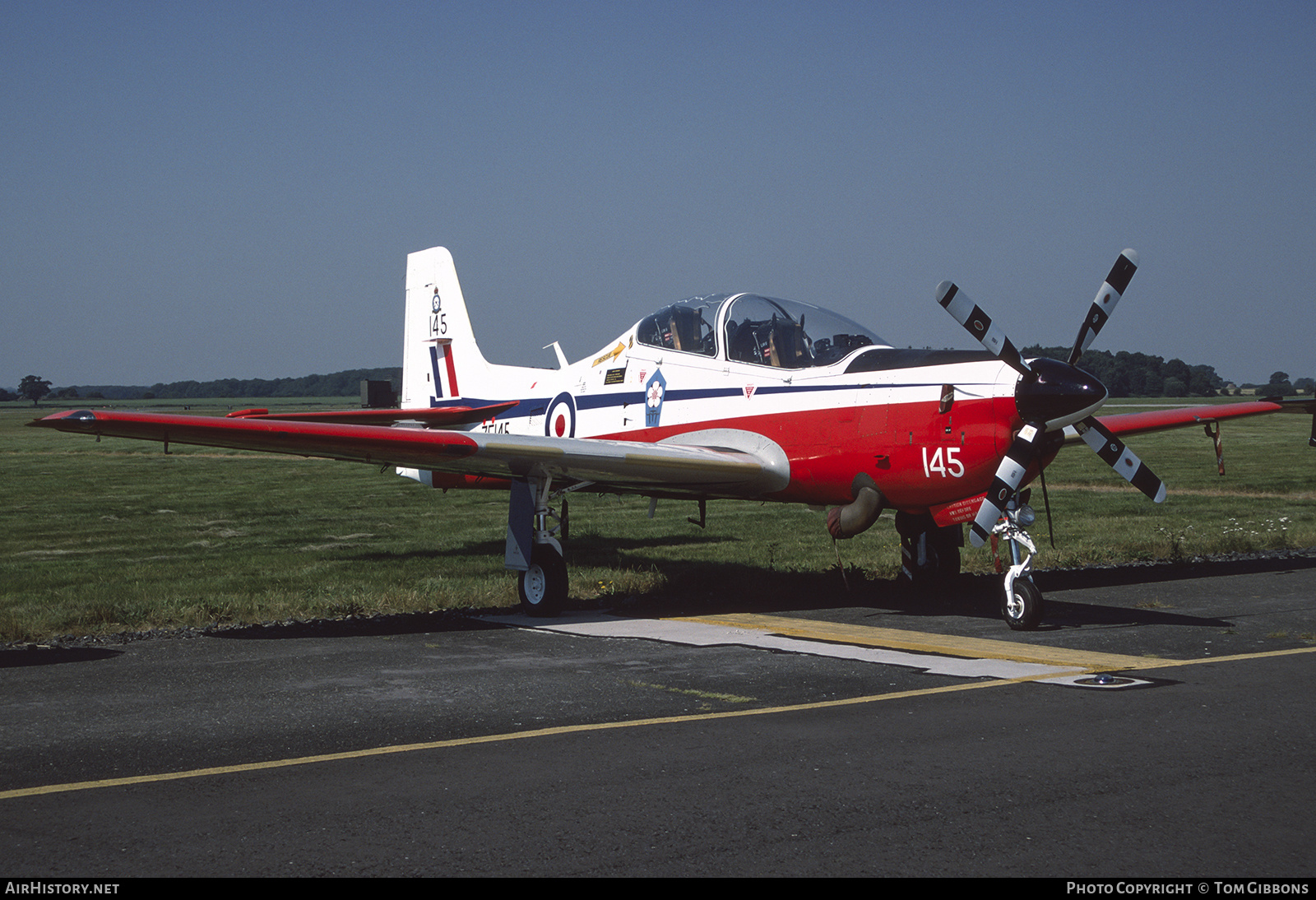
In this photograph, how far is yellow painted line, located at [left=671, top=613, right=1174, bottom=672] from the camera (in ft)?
25.3

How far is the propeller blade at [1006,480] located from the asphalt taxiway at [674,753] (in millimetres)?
863

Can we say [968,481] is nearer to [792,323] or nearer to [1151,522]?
[792,323]

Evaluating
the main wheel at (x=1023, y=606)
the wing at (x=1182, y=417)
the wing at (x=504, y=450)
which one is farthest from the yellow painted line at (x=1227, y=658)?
the wing at (x=1182, y=417)

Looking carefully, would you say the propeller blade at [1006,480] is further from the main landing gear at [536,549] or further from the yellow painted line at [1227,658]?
the main landing gear at [536,549]

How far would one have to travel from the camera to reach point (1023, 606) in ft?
30.1

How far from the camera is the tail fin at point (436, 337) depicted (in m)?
16.2

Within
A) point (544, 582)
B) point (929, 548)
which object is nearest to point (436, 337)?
point (544, 582)

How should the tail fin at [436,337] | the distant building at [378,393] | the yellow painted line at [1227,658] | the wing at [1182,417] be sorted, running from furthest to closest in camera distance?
→ the distant building at [378,393] → the tail fin at [436,337] → the wing at [1182,417] → the yellow painted line at [1227,658]

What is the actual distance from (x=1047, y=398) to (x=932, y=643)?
2058 mm

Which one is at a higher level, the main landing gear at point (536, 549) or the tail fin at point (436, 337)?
the tail fin at point (436, 337)

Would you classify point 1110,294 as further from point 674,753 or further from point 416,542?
point 416,542

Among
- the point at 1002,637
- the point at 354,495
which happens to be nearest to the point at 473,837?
the point at 1002,637

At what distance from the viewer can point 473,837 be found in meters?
4.27

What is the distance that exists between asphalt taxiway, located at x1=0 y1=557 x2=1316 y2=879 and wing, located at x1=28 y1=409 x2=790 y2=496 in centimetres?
171
